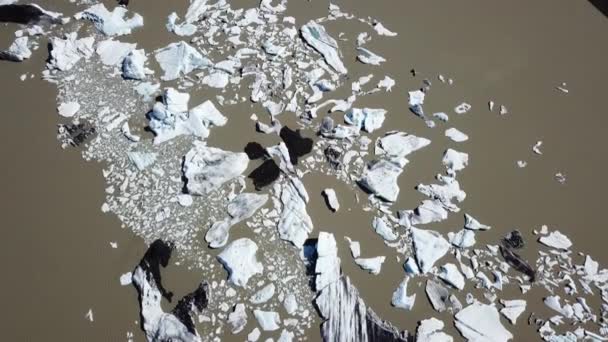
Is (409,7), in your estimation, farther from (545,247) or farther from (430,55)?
(545,247)

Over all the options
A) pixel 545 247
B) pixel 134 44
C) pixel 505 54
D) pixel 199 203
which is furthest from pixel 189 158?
pixel 505 54

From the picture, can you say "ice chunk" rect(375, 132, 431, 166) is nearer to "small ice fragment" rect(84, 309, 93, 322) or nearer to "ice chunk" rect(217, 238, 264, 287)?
"ice chunk" rect(217, 238, 264, 287)

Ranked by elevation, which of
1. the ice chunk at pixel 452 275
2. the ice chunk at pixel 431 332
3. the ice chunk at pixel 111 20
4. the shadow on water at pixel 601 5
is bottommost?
the ice chunk at pixel 431 332

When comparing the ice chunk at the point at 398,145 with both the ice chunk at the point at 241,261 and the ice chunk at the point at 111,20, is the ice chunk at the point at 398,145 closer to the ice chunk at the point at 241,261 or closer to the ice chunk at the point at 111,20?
the ice chunk at the point at 241,261

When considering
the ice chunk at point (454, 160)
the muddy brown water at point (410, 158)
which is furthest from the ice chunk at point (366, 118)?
the ice chunk at point (454, 160)

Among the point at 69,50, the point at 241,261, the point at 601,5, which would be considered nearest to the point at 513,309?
the point at 241,261
